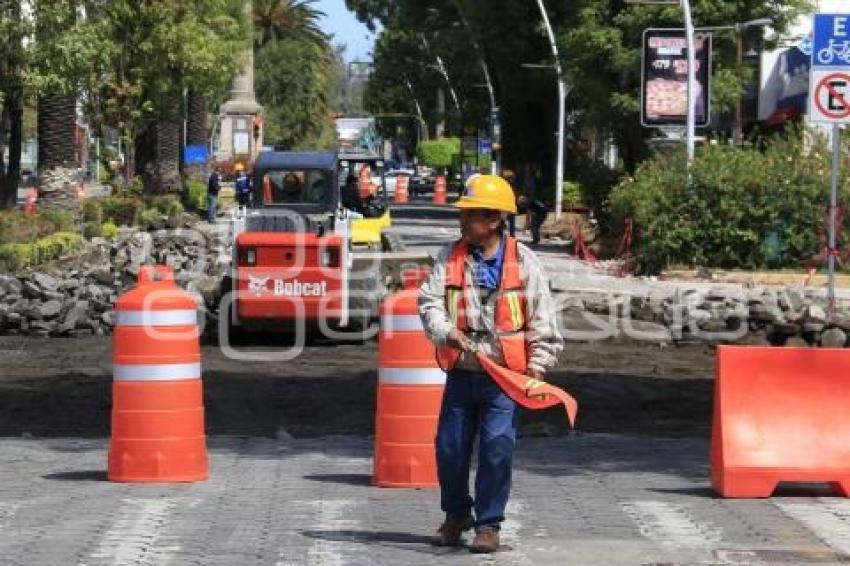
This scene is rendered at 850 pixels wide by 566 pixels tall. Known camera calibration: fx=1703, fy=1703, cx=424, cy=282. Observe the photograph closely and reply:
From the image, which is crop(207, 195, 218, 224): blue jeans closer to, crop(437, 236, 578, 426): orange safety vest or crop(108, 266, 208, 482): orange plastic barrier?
crop(108, 266, 208, 482): orange plastic barrier

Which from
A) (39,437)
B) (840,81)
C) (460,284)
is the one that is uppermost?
(840,81)

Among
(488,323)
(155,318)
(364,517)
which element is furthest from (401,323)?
(488,323)

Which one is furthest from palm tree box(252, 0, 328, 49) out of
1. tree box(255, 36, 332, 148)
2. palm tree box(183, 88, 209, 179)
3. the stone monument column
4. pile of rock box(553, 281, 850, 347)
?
pile of rock box(553, 281, 850, 347)

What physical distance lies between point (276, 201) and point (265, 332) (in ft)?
12.6

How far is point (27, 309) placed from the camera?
76.3 feet

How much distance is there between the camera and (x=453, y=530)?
829 centimetres

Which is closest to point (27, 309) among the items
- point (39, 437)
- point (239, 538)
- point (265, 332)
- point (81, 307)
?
point (81, 307)

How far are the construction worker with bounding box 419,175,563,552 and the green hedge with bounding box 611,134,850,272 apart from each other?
26081mm

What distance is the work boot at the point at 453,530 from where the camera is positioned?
27.2ft

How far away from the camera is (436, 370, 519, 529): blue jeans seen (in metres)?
8.12

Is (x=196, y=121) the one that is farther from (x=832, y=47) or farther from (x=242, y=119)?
(x=832, y=47)

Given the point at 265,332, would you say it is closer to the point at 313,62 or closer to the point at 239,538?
the point at 239,538

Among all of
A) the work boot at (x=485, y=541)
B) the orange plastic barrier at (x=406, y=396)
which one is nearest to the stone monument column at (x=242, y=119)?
the orange plastic barrier at (x=406, y=396)

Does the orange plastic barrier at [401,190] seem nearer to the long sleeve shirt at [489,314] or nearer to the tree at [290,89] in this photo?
the tree at [290,89]
